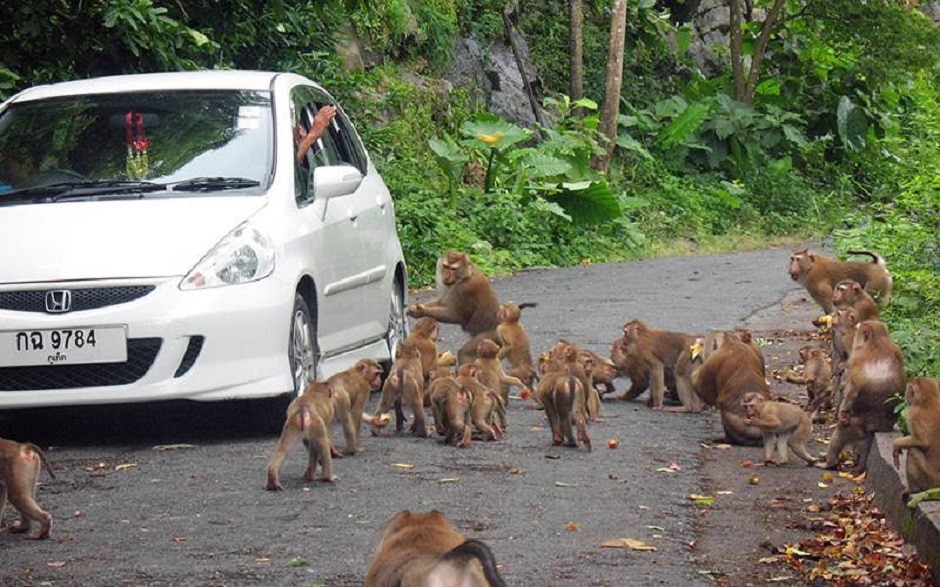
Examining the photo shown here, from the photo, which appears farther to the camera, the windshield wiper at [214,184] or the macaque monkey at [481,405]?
the windshield wiper at [214,184]

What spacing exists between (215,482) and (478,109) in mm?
17788

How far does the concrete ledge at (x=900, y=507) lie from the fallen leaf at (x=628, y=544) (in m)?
1.03

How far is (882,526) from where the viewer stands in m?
7.55

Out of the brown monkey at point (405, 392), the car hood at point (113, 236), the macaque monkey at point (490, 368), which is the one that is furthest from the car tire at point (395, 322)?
the car hood at point (113, 236)

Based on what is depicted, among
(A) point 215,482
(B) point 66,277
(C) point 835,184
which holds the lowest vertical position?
(C) point 835,184

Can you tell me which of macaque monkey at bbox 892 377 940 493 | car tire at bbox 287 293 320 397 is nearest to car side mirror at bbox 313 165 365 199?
car tire at bbox 287 293 320 397

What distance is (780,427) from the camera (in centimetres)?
932

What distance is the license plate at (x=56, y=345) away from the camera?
28.9 ft

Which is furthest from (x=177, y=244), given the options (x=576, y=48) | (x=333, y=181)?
(x=576, y=48)

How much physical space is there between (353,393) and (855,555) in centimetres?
311

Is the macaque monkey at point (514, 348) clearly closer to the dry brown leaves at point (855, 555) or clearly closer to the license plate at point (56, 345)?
the license plate at point (56, 345)

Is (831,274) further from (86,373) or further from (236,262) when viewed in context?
(86,373)

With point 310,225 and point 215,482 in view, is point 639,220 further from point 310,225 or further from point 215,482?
point 215,482

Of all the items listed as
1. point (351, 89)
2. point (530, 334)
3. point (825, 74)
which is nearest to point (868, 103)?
point (825, 74)
